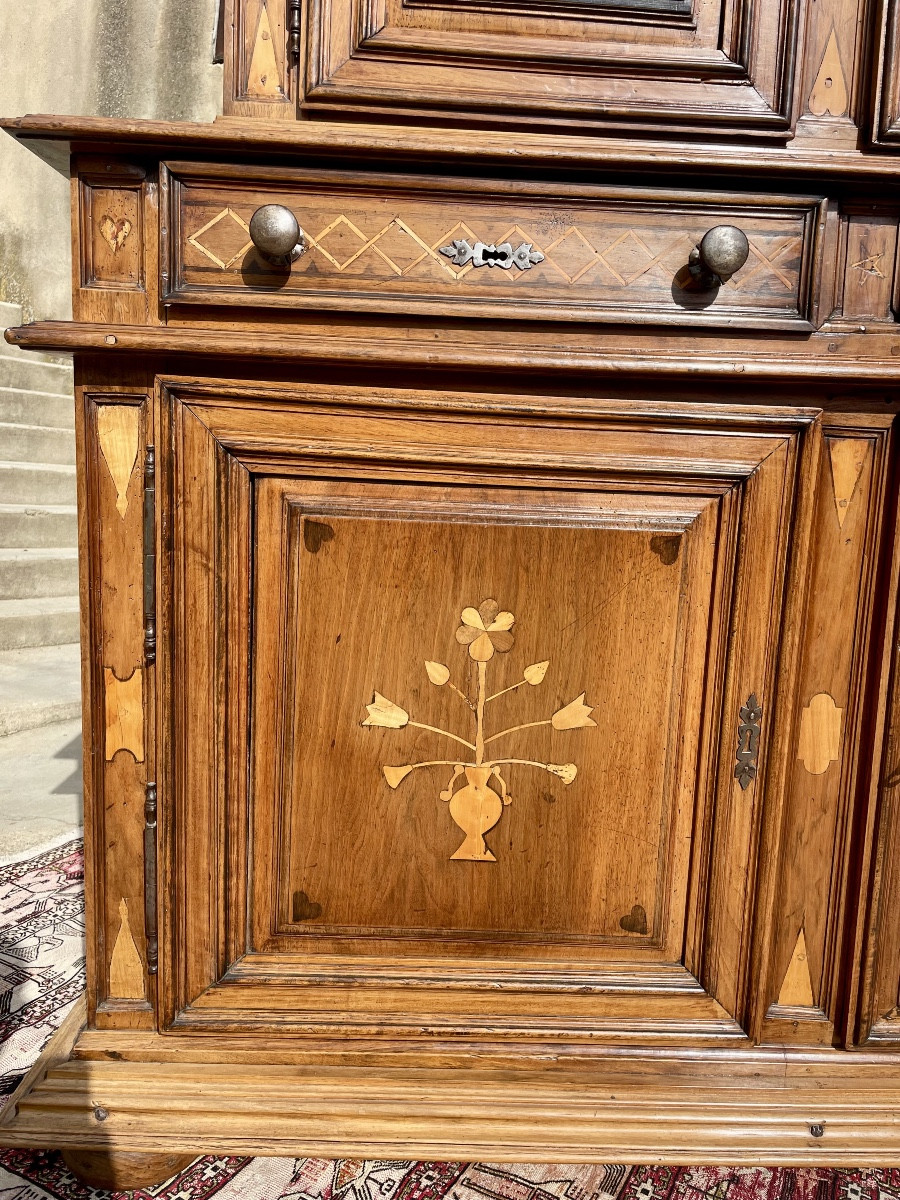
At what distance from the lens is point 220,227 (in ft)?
2.47

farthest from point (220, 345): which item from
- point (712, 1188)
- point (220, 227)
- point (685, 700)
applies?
point (712, 1188)

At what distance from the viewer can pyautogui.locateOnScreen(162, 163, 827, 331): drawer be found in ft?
2.48

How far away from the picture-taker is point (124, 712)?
0.82m

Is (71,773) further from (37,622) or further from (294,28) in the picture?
(294,28)

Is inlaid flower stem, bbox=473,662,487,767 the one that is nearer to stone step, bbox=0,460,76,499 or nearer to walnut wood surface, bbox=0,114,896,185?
walnut wood surface, bbox=0,114,896,185

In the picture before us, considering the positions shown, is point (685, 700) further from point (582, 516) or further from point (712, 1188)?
point (712, 1188)

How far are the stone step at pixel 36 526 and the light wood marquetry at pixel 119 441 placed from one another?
2161 mm

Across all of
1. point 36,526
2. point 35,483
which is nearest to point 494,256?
point 36,526

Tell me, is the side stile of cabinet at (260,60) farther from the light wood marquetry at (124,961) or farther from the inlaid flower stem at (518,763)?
the light wood marquetry at (124,961)

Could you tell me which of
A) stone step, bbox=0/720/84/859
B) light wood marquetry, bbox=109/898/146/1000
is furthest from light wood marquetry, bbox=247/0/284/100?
stone step, bbox=0/720/84/859

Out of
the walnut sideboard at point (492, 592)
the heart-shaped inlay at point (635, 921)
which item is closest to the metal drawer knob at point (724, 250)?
the walnut sideboard at point (492, 592)

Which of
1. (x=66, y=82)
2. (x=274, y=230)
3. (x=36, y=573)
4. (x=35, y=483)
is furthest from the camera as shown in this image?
Result: (x=66, y=82)

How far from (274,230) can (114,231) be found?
0.55 ft

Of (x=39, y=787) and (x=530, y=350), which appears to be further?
(x=39, y=787)
